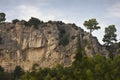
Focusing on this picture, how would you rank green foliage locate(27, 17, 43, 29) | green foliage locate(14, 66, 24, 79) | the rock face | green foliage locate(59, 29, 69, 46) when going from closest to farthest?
green foliage locate(14, 66, 24, 79) < the rock face < green foliage locate(59, 29, 69, 46) < green foliage locate(27, 17, 43, 29)

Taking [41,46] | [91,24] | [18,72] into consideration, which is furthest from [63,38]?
[18,72]

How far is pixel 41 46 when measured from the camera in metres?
159

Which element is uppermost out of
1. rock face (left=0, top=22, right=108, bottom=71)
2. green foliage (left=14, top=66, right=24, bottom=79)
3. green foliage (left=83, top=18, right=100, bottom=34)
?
green foliage (left=83, top=18, right=100, bottom=34)

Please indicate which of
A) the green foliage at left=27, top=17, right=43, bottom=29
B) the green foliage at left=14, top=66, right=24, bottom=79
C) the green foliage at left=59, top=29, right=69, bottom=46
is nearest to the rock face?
the green foliage at left=59, top=29, right=69, bottom=46

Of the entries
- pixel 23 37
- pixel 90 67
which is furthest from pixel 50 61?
pixel 90 67

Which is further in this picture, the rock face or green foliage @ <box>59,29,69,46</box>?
green foliage @ <box>59,29,69,46</box>

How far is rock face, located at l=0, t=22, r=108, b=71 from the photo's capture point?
156 m

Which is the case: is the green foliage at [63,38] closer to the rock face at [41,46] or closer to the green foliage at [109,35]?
the rock face at [41,46]

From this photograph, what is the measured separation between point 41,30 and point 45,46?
32.9 feet

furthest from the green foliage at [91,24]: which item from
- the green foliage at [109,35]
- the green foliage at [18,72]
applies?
the green foliage at [18,72]

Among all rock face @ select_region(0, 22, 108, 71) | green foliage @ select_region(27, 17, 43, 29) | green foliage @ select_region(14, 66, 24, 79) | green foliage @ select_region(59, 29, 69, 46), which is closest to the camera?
green foliage @ select_region(14, 66, 24, 79)

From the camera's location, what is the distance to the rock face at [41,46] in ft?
513

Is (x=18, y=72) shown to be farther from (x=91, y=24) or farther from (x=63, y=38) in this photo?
(x=91, y=24)

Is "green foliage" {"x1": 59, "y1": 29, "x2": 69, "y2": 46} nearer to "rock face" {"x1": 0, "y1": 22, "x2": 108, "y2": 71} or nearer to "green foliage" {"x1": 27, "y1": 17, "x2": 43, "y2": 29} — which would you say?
"rock face" {"x1": 0, "y1": 22, "x2": 108, "y2": 71}
